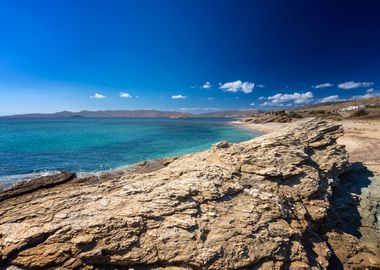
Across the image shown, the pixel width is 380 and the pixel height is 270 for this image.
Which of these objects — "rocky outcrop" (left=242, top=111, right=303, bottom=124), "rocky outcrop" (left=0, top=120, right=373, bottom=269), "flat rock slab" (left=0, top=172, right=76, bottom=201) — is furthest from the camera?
"rocky outcrop" (left=242, top=111, right=303, bottom=124)

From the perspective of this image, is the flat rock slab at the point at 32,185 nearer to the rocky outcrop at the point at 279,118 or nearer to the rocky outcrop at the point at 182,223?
the rocky outcrop at the point at 182,223

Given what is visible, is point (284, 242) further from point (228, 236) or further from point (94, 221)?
point (94, 221)

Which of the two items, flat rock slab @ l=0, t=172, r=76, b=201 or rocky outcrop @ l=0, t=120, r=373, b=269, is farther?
flat rock slab @ l=0, t=172, r=76, b=201

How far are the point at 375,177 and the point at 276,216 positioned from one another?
37.0ft

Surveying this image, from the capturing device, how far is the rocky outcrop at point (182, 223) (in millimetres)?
5406

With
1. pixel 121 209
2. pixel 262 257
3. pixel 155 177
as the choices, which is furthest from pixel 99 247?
pixel 262 257

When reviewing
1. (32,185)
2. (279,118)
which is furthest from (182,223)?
(279,118)

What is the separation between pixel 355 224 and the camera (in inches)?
397

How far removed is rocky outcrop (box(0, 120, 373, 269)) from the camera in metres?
5.41

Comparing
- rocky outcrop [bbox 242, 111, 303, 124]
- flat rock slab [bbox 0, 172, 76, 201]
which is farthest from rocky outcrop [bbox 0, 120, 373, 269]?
rocky outcrop [bbox 242, 111, 303, 124]

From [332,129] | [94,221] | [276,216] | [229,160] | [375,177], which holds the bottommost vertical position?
[375,177]

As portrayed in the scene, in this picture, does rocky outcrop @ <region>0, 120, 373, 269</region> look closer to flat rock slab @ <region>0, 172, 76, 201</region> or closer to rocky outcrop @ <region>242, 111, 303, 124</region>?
flat rock slab @ <region>0, 172, 76, 201</region>

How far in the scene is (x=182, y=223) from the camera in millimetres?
6059

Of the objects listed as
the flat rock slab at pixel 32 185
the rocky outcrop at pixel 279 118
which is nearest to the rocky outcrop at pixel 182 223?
the flat rock slab at pixel 32 185
